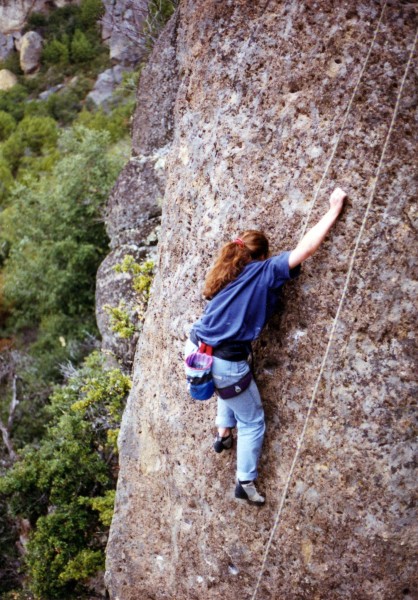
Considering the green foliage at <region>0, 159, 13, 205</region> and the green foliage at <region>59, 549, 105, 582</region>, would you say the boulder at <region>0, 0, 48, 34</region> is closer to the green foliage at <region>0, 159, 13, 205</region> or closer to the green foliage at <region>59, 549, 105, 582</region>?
the green foliage at <region>0, 159, 13, 205</region>

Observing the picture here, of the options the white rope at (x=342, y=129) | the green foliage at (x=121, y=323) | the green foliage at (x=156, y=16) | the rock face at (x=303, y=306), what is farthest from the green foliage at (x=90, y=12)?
the white rope at (x=342, y=129)

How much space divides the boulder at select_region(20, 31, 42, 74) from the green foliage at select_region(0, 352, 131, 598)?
1239 inches

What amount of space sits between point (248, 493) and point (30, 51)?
3895cm

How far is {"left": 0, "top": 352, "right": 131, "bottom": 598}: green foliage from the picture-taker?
407 inches

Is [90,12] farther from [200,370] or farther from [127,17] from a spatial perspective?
[200,370]

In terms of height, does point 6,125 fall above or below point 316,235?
below

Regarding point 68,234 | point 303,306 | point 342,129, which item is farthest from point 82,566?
point 68,234

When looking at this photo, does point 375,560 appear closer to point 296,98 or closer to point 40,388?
point 296,98

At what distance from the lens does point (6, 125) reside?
38594 millimetres

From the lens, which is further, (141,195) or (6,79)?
(6,79)

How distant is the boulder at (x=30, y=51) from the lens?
36.5 metres

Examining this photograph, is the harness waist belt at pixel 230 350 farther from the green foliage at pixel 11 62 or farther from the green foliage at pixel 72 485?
the green foliage at pixel 11 62

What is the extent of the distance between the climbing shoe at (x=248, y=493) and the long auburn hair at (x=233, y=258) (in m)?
1.82

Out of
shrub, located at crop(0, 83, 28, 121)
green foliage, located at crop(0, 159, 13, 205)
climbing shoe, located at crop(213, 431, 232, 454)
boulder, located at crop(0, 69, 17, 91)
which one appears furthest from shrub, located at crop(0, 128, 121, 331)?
shrub, located at crop(0, 83, 28, 121)
